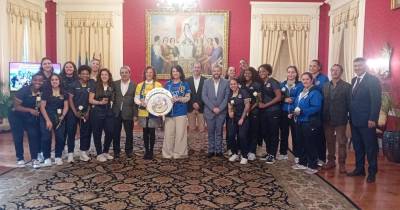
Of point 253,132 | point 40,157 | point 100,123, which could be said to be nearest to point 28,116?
point 40,157

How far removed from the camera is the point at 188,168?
17.2 feet

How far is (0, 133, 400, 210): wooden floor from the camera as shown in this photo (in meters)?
3.98

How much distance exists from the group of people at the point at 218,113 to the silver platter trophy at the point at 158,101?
0.44ft

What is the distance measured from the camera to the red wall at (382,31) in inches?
245

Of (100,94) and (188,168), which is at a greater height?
(100,94)

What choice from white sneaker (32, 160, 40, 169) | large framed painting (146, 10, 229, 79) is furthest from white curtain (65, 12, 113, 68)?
white sneaker (32, 160, 40, 169)

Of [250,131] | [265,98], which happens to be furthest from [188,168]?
[265,98]

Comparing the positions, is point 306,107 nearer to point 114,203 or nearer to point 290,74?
point 290,74

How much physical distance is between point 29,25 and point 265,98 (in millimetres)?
6101

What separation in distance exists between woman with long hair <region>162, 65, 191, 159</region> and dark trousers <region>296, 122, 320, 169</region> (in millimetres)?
1694

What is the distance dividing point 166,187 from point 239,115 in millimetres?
1749

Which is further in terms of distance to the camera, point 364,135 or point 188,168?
point 188,168

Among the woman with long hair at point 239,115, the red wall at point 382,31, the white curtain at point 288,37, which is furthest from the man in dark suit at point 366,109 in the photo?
the white curtain at point 288,37

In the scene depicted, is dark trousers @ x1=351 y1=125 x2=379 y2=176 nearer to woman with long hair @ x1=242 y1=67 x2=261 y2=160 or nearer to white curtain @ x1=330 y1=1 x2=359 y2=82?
woman with long hair @ x1=242 y1=67 x2=261 y2=160
